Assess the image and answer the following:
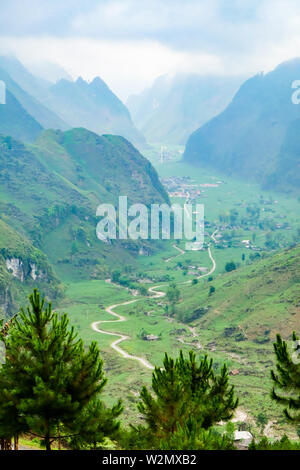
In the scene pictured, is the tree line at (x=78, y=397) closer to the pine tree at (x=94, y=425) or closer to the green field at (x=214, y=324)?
the pine tree at (x=94, y=425)

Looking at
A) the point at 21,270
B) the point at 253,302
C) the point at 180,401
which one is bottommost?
the point at 180,401

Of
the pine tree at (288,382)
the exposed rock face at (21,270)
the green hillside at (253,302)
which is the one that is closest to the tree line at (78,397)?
the pine tree at (288,382)

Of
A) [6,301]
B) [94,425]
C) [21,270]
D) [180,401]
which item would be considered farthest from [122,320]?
[94,425]

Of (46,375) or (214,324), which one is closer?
(46,375)

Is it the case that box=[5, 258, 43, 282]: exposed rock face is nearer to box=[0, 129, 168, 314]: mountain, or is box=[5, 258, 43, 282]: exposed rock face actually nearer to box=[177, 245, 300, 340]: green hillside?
box=[0, 129, 168, 314]: mountain

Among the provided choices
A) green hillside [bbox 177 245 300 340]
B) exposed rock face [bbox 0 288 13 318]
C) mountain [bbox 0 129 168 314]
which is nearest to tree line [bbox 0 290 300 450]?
green hillside [bbox 177 245 300 340]

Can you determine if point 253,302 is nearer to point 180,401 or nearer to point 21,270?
point 21,270
